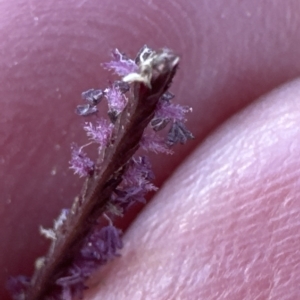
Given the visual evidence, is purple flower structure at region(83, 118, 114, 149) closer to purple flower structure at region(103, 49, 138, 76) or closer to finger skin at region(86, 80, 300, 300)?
purple flower structure at region(103, 49, 138, 76)

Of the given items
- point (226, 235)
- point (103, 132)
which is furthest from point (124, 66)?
point (226, 235)

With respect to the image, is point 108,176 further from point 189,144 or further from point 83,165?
point 189,144

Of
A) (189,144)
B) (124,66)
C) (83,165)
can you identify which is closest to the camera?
(124,66)

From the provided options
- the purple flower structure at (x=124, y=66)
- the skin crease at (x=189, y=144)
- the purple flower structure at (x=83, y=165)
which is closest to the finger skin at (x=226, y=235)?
the skin crease at (x=189, y=144)

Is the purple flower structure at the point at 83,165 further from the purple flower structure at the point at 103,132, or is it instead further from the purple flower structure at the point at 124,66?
the purple flower structure at the point at 124,66

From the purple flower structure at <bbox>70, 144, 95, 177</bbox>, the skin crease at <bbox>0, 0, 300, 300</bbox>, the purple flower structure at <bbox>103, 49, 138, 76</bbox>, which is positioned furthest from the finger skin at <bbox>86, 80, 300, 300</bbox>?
the purple flower structure at <bbox>103, 49, 138, 76</bbox>

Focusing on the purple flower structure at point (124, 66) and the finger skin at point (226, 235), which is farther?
the finger skin at point (226, 235)

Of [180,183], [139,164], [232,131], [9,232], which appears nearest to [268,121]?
[232,131]
